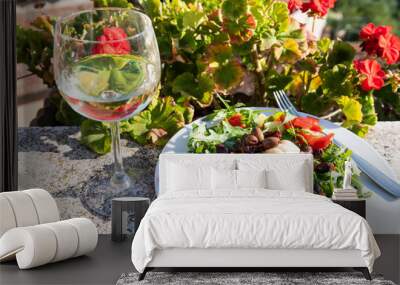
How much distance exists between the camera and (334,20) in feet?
29.0

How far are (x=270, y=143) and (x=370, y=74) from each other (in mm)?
851

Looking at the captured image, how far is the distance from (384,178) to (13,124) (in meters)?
2.25

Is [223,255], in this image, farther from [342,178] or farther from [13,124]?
[13,124]

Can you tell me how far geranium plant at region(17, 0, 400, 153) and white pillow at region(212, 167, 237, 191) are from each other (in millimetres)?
685

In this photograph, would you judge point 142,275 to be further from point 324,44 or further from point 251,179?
point 324,44

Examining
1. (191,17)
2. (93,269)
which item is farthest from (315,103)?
(93,269)

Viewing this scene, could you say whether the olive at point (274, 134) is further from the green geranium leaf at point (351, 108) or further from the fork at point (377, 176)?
the green geranium leaf at point (351, 108)

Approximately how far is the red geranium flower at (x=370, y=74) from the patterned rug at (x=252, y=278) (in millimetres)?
1648

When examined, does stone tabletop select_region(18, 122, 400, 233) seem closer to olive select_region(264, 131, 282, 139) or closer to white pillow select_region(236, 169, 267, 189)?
olive select_region(264, 131, 282, 139)

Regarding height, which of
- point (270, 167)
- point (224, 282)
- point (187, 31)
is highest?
point (187, 31)

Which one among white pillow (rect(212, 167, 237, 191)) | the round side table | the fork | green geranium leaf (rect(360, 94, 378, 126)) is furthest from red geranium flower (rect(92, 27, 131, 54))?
green geranium leaf (rect(360, 94, 378, 126))

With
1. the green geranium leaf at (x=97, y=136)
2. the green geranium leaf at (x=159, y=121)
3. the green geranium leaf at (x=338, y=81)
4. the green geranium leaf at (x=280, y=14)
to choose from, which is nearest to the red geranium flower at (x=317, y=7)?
the green geranium leaf at (x=280, y=14)

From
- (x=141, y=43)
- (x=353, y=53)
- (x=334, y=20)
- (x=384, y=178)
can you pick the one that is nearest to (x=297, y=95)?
(x=353, y=53)

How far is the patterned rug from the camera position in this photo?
12.5ft
